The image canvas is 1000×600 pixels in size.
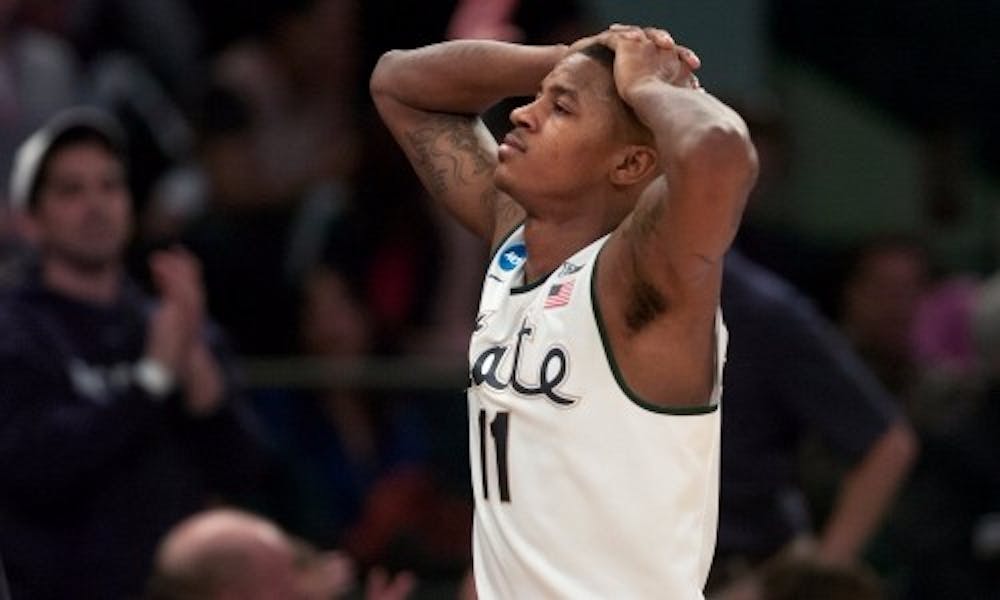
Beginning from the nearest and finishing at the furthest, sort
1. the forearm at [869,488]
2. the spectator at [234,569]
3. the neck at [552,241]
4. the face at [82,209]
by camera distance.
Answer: the neck at [552,241], the spectator at [234,569], the face at [82,209], the forearm at [869,488]

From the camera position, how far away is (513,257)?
5809 millimetres

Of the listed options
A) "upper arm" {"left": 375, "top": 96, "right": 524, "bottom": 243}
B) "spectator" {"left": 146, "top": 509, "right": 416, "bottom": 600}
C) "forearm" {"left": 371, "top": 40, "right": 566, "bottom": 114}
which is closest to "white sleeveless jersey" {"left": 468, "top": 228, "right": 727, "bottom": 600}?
"upper arm" {"left": 375, "top": 96, "right": 524, "bottom": 243}

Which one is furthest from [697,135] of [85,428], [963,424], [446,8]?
[446,8]

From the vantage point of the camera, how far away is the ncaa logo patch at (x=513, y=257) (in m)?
5.77

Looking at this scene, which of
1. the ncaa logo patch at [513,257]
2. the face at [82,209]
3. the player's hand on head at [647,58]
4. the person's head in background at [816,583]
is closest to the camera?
the player's hand on head at [647,58]

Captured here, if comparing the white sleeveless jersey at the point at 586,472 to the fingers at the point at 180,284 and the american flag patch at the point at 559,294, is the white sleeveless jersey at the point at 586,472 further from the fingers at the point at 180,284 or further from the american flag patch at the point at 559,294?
the fingers at the point at 180,284

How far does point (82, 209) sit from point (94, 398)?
64cm

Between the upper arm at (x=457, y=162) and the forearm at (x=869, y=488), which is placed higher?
the upper arm at (x=457, y=162)

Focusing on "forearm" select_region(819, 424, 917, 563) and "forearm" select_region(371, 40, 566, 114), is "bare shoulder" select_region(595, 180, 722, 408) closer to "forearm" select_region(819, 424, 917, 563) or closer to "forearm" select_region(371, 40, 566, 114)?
"forearm" select_region(371, 40, 566, 114)

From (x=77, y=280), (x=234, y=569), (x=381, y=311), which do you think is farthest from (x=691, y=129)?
(x=381, y=311)

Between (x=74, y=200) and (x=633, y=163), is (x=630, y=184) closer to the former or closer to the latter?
(x=633, y=163)

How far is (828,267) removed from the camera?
1127 cm

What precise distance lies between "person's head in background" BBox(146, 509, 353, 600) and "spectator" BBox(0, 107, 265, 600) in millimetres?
1074

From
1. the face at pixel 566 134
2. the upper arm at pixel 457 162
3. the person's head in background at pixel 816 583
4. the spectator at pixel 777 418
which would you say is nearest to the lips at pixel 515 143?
the face at pixel 566 134
